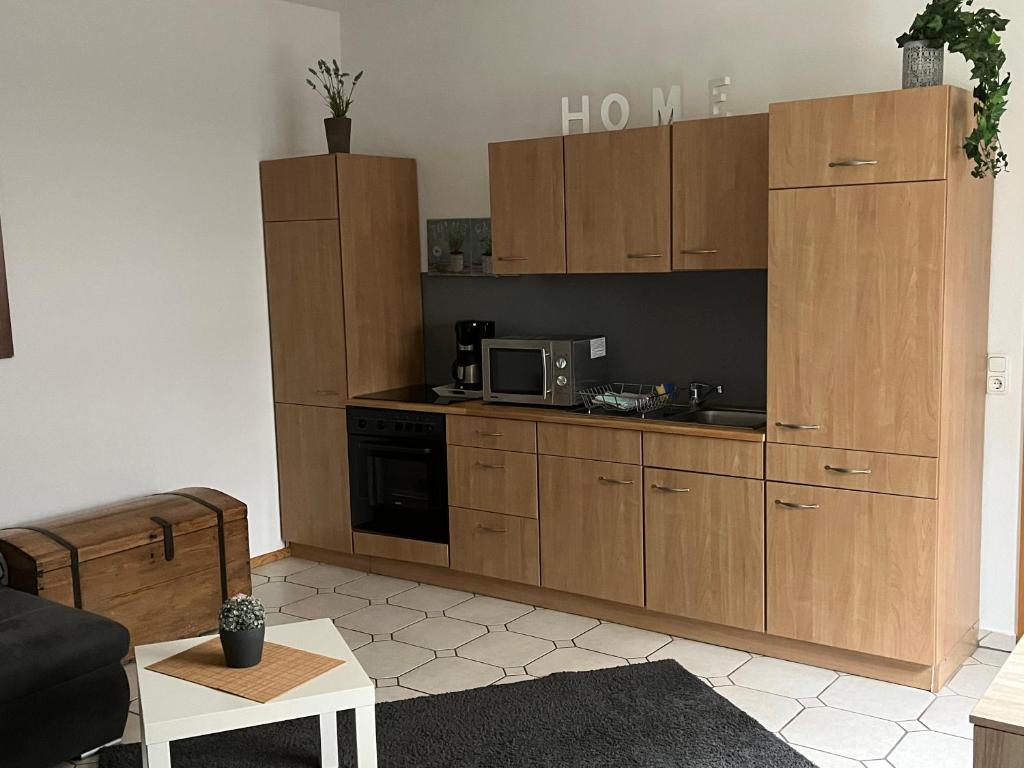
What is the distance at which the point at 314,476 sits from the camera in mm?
5168

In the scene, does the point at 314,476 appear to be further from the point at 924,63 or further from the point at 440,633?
the point at 924,63

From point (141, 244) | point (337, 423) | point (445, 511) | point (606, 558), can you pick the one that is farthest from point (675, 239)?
point (141, 244)

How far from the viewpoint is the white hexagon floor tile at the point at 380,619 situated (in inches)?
169

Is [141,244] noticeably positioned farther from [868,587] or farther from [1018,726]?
[1018,726]

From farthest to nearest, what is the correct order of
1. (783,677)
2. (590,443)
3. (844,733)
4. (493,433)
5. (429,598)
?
(429,598)
(493,433)
(590,443)
(783,677)
(844,733)

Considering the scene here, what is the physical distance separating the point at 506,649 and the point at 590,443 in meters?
0.89

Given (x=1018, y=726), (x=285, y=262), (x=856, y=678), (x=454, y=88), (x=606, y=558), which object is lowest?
(x=856, y=678)

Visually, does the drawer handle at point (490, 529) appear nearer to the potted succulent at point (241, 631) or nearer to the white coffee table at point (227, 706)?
the white coffee table at point (227, 706)

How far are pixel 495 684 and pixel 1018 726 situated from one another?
226 centimetres

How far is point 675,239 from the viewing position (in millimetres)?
4055

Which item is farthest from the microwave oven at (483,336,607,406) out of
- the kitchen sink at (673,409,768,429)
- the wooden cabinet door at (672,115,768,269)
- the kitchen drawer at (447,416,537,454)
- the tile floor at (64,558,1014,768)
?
the tile floor at (64,558,1014,768)

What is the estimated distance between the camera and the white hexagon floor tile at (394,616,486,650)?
409 centimetres

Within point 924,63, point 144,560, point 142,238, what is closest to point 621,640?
point 144,560

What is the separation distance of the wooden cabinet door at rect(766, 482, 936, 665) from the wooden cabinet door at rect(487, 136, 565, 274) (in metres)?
1.43
